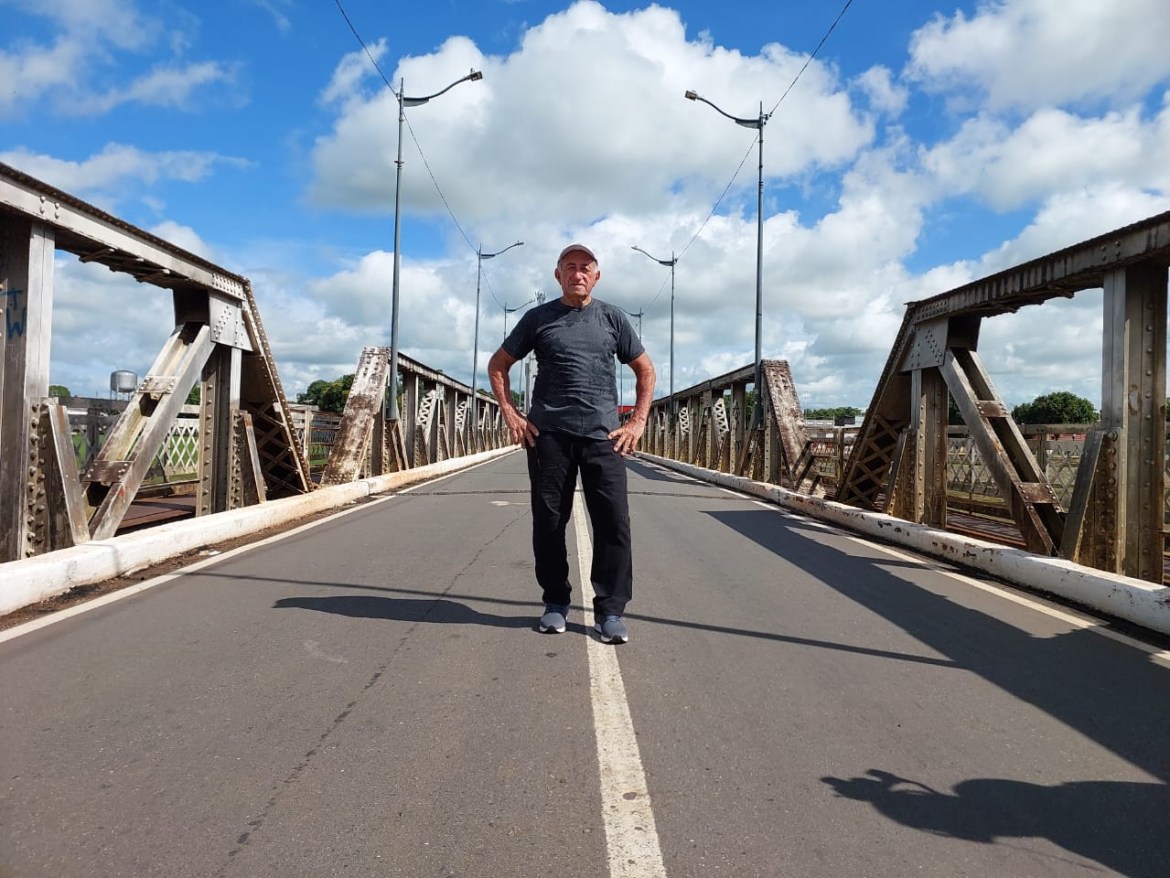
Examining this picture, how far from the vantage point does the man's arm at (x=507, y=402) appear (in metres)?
4.25

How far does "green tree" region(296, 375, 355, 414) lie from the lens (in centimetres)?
10200

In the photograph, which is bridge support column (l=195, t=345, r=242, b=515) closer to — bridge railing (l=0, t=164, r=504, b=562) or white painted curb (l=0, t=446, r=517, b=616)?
bridge railing (l=0, t=164, r=504, b=562)

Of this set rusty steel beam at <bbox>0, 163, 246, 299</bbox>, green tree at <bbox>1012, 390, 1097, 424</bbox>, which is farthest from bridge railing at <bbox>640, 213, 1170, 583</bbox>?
green tree at <bbox>1012, 390, 1097, 424</bbox>

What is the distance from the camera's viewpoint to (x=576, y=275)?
4293 millimetres

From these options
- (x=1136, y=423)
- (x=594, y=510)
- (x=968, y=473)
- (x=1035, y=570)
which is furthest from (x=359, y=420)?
(x=968, y=473)

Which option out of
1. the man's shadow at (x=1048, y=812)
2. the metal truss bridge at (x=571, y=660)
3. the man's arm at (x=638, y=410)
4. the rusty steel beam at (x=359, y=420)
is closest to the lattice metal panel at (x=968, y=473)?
the metal truss bridge at (x=571, y=660)

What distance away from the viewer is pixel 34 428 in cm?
538

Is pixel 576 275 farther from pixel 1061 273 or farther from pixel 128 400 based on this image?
pixel 128 400

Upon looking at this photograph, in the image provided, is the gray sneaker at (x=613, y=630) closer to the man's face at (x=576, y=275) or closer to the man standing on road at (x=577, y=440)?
the man standing on road at (x=577, y=440)

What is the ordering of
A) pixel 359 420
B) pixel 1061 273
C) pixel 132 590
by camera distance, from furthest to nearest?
pixel 359 420 < pixel 1061 273 < pixel 132 590

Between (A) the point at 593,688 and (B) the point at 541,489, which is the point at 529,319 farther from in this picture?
(A) the point at 593,688

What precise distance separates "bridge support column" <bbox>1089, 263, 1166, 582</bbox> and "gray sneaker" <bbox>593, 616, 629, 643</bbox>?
3.60 meters

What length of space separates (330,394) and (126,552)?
103 metres

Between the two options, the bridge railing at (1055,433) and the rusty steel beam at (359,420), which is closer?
the bridge railing at (1055,433)
